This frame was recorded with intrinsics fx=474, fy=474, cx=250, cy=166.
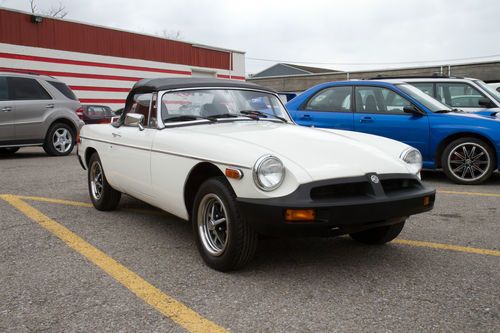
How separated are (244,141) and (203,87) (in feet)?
3.95

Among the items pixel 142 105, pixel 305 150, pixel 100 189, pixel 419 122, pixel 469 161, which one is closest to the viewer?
pixel 305 150

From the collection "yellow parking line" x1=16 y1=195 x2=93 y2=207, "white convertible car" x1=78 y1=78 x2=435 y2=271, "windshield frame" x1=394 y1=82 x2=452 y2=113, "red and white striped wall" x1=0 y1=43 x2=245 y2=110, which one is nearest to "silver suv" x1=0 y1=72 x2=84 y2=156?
"yellow parking line" x1=16 y1=195 x2=93 y2=207

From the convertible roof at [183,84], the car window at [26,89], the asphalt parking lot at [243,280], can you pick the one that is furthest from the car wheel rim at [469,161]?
the car window at [26,89]

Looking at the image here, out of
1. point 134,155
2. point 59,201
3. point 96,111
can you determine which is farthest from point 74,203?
point 96,111

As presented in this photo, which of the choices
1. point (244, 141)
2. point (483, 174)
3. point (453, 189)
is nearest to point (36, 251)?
point (244, 141)

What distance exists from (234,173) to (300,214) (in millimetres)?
515

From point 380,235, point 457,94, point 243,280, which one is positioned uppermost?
point 457,94

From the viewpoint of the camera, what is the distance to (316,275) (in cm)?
325

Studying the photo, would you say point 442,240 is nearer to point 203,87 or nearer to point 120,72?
point 203,87

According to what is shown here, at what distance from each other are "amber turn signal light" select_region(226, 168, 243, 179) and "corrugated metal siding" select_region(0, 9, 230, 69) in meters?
16.8

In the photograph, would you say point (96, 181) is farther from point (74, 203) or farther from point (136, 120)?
point (136, 120)

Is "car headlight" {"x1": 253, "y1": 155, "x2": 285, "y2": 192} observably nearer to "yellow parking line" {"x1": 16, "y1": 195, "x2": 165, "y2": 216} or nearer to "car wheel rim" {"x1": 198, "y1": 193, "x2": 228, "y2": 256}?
"car wheel rim" {"x1": 198, "y1": 193, "x2": 228, "y2": 256}

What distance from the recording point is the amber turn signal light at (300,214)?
2854 millimetres

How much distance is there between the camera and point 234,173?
306cm
